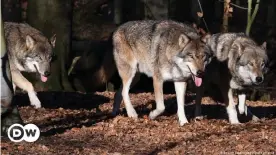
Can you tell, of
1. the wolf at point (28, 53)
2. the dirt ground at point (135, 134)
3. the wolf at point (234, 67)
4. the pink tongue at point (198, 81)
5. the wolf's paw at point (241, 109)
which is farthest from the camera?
the wolf at point (28, 53)

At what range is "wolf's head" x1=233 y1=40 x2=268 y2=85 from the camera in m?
10.6

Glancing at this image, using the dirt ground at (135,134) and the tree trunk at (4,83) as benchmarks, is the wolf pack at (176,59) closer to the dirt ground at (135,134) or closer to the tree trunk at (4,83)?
the dirt ground at (135,134)

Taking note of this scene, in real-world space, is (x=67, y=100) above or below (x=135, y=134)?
below

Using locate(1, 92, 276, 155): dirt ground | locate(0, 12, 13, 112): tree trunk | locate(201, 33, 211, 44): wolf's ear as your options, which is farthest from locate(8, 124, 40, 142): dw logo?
locate(201, 33, 211, 44): wolf's ear

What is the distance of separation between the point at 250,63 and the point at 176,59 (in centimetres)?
119

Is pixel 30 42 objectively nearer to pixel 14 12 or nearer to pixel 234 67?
pixel 234 67

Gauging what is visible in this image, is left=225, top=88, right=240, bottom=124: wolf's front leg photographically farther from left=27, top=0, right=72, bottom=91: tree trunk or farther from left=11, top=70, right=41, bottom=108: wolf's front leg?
left=27, top=0, right=72, bottom=91: tree trunk

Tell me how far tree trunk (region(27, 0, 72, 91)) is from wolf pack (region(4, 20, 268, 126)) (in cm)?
325

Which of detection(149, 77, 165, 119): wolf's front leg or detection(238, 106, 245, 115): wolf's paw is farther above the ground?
detection(149, 77, 165, 119): wolf's front leg

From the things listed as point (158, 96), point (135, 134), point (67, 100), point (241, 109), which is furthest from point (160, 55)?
point (67, 100)

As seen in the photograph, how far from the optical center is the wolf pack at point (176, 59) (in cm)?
1046

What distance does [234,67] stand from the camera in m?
10.9

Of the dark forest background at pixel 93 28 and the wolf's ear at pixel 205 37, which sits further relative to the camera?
the dark forest background at pixel 93 28

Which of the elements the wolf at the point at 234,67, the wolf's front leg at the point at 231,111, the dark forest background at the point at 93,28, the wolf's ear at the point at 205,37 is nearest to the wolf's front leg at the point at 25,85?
the dark forest background at the point at 93,28
